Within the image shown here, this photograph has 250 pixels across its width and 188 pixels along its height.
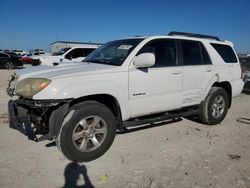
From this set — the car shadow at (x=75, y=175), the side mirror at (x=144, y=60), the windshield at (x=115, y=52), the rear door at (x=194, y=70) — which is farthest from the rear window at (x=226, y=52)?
the car shadow at (x=75, y=175)

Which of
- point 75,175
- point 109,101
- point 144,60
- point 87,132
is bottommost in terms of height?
point 75,175

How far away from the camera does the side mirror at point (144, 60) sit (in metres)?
3.93

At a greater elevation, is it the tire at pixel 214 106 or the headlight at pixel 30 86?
the headlight at pixel 30 86

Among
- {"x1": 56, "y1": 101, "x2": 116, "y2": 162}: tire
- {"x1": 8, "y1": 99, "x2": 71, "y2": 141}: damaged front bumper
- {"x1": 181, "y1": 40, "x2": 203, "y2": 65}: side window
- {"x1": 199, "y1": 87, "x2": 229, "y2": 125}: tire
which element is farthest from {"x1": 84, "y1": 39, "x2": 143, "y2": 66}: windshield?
{"x1": 199, "y1": 87, "x2": 229, "y2": 125}: tire

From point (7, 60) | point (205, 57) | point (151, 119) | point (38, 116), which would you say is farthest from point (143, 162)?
point (7, 60)

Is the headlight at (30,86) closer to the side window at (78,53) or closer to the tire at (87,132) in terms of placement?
the tire at (87,132)

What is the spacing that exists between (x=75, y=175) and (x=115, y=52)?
2247 mm

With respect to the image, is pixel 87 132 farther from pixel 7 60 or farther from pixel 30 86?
pixel 7 60

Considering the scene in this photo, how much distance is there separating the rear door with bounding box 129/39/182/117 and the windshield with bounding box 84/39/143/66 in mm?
227

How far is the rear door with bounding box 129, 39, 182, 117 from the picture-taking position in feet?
13.7

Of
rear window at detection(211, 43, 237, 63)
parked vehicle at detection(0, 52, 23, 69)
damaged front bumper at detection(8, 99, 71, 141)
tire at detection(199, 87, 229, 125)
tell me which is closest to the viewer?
damaged front bumper at detection(8, 99, 71, 141)

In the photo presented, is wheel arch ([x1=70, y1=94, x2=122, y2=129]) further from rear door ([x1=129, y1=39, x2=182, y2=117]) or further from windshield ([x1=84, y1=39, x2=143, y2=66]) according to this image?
windshield ([x1=84, y1=39, x2=143, y2=66])

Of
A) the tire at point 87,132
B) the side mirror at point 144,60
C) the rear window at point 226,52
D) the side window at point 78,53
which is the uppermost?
the side window at point 78,53

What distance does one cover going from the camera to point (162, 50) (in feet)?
15.3
